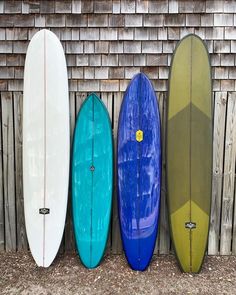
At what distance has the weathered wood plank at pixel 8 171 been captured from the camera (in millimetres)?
2918

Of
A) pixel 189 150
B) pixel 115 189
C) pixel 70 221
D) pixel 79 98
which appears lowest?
pixel 70 221

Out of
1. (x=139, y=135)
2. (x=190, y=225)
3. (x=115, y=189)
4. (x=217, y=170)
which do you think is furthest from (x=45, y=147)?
(x=217, y=170)

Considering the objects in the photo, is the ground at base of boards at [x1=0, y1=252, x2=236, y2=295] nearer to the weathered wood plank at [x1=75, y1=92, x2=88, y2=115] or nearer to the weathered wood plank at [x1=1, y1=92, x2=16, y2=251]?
the weathered wood plank at [x1=1, y1=92, x2=16, y2=251]

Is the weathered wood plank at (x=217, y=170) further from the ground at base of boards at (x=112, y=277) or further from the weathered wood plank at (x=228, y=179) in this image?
the ground at base of boards at (x=112, y=277)

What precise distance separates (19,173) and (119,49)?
4.90ft

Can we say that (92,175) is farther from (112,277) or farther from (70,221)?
(112,277)

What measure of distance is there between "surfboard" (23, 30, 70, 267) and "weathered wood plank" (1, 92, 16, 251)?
0.68 ft

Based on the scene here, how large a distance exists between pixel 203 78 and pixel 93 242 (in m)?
1.78

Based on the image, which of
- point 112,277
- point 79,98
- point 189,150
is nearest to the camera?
point 112,277

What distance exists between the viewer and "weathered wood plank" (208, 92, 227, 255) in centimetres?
288

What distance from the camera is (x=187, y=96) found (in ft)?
9.16

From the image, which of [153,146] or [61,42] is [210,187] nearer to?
[153,146]

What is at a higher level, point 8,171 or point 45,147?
point 45,147

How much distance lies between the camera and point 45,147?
111 inches
